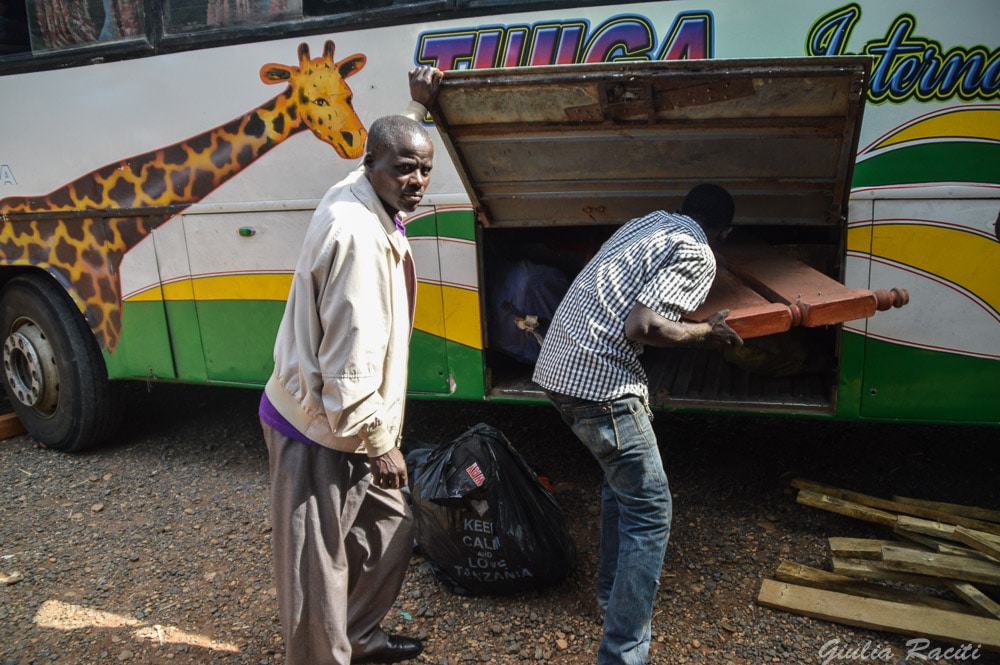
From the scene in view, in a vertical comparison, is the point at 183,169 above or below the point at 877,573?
above

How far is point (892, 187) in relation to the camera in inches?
123

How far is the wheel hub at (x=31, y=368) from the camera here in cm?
494

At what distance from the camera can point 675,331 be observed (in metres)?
2.46

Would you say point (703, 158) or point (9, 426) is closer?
point (703, 158)

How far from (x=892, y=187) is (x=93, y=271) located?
4271 millimetres

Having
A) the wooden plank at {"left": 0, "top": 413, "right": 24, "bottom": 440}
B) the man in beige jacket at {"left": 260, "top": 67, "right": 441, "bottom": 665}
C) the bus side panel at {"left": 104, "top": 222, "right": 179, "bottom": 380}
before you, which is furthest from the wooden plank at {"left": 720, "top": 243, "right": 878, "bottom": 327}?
the wooden plank at {"left": 0, "top": 413, "right": 24, "bottom": 440}

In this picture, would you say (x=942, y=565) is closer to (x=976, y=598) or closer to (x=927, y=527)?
(x=976, y=598)

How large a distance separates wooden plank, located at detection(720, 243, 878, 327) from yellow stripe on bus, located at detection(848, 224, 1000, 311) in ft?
0.97

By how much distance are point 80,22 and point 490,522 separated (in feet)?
11.9

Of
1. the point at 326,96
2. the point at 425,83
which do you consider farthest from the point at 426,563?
the point at 326,96

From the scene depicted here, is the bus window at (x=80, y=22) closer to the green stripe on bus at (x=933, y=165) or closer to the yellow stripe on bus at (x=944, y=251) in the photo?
the green stripe on bus at (x=933, y=165)

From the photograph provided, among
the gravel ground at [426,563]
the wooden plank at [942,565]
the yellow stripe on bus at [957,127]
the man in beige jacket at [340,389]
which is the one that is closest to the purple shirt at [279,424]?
the man in beige jacket at [340,389]

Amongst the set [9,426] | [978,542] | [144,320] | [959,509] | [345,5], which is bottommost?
[9,426]

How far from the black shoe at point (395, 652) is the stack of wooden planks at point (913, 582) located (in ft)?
4.35
